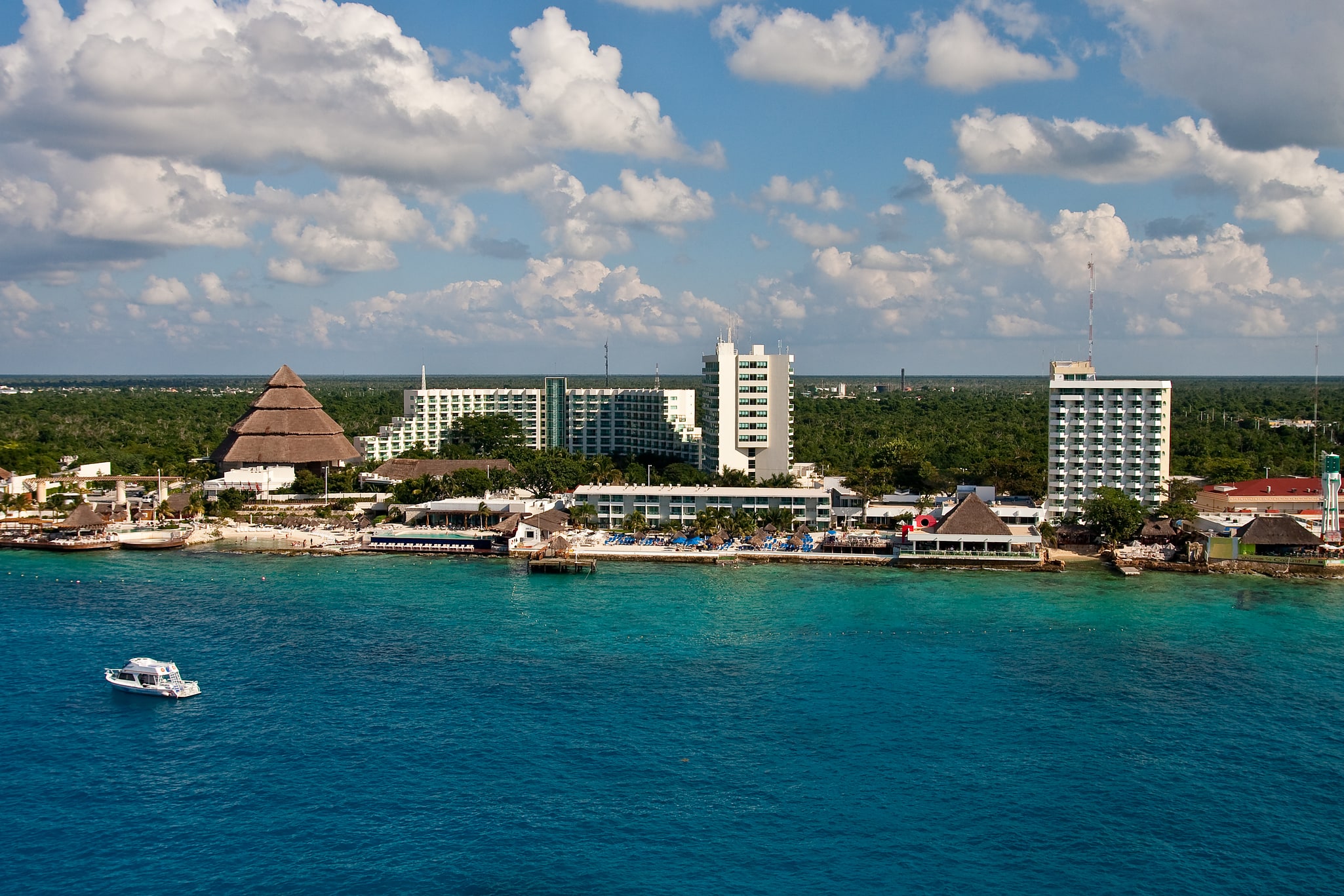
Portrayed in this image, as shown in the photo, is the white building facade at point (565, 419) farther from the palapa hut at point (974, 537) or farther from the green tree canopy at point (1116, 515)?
the green tree canopy at point (1116, 515)

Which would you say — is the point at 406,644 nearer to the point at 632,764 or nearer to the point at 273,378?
the point at 632,764

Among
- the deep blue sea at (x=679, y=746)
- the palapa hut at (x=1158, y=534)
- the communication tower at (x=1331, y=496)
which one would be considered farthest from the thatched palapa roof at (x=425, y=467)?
the communication tower at (x=1331, y=496)

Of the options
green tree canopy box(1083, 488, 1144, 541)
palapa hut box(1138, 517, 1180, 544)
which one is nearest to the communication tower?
palapa hut box(1138, 517, 1180, 544)

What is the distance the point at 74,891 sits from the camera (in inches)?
879

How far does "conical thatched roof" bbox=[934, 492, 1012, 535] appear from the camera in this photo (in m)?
54.5

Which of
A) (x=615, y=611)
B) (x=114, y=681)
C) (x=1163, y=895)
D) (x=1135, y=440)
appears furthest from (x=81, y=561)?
(x=1135, y=440)

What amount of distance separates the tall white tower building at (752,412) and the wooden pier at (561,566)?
926 inches

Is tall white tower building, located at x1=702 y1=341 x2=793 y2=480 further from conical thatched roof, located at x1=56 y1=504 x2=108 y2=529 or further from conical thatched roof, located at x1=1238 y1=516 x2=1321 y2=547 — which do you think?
conical thatched roof, located at x1=56 y1=504 x2=108 y2=529

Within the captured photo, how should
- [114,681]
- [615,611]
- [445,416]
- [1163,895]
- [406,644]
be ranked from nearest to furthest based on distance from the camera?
[1163,895], [114,681], [406,644], [615,611], [445,416]

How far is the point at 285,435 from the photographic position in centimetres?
7988

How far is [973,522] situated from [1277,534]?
14.6 meters

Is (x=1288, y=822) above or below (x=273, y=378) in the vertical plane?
below

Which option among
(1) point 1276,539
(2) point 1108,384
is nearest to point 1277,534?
(1) point 1276,539

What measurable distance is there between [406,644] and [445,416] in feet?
195
